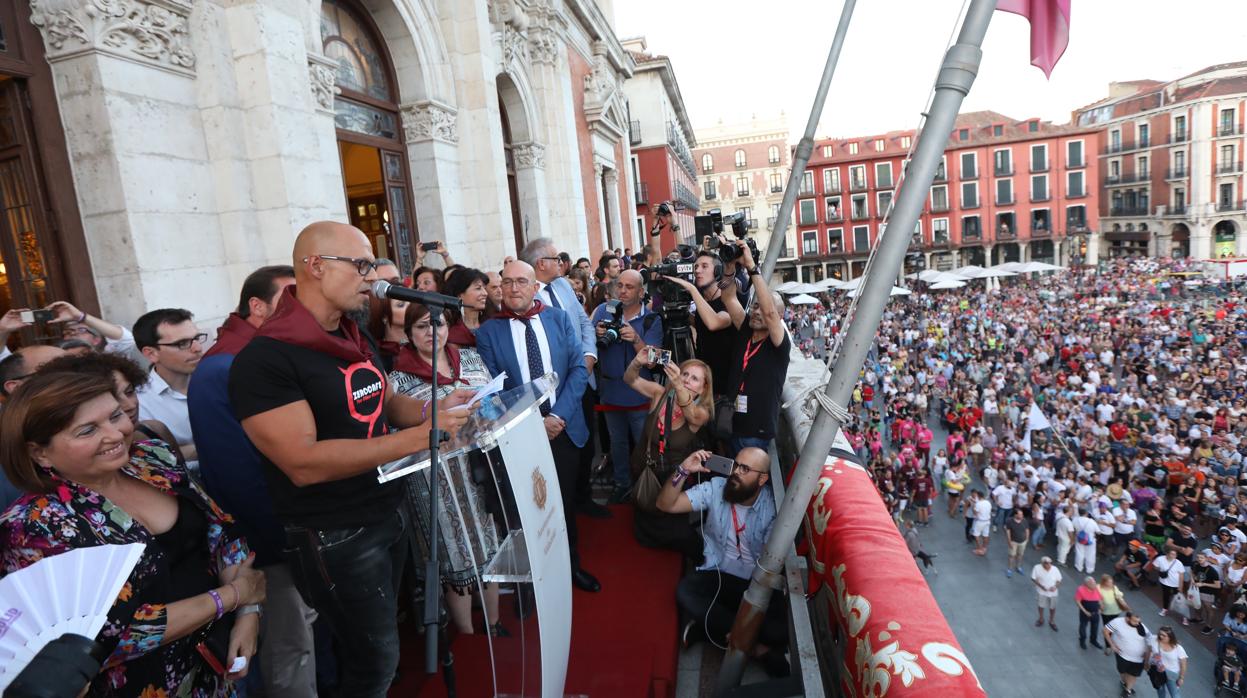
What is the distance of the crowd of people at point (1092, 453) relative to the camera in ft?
31.9

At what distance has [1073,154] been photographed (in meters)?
46.3

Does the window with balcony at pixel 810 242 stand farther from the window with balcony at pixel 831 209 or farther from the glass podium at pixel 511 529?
the glass podium at pixel 511 529

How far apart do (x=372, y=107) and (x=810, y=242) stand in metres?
47.9

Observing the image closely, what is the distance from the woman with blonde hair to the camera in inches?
146

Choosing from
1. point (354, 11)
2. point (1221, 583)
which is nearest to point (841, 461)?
point (354, 11)

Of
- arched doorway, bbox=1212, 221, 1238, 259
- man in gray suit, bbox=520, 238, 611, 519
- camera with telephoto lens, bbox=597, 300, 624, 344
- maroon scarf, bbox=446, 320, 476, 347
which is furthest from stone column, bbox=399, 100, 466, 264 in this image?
arched doorway, bbox=1212, 221, 1238, 259

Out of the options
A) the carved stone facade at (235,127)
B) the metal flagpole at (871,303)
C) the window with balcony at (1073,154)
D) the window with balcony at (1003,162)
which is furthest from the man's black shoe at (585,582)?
the window with balcony at (1073,154)

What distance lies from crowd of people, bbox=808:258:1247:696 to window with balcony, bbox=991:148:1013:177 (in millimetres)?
Answer: 21193

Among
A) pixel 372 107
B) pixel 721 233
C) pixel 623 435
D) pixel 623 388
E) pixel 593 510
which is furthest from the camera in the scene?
pixel 372 107

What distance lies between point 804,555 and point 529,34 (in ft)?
38.1

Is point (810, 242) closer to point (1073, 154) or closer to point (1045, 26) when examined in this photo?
point (1073, 154)

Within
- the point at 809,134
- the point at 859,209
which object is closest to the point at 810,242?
the point at 859,209

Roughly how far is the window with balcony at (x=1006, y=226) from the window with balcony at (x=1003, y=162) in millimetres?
2966

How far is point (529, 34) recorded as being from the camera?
12078mm
